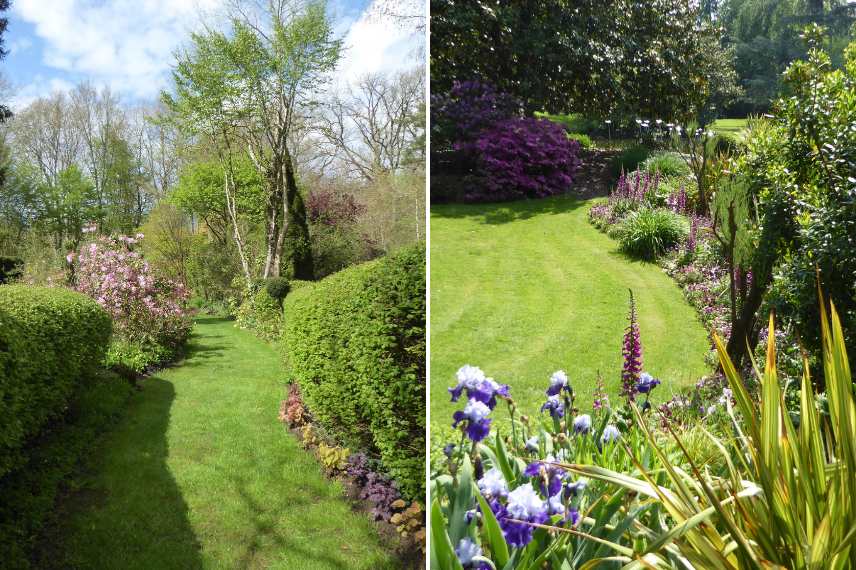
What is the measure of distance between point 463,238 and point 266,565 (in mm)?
1663

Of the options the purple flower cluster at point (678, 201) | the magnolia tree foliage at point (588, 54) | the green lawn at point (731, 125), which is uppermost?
the magnolia tree foliage at point (588, 54)

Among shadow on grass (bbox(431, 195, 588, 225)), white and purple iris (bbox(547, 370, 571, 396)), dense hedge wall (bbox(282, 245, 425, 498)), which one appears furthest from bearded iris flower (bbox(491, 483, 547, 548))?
shadow on grass (bbox(431, 195, 588, 225))

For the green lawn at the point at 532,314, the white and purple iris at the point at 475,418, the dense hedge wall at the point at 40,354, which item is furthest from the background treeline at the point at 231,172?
the green lawn at the point at 532,314

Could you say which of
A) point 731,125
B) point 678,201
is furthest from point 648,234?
point 731,125

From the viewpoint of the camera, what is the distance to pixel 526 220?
287 cm

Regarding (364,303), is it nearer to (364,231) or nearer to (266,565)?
(364,231)

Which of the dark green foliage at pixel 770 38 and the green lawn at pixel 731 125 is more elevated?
the dark green foliage at pixel 770 38

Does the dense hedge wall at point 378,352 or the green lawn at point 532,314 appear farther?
the green lawn at point 532,314

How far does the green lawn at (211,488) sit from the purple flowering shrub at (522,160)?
4.88ft

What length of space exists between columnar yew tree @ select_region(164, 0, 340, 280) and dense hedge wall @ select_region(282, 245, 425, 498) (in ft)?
0.82

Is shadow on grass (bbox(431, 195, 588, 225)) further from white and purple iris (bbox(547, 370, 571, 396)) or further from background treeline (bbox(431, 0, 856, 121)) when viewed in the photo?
white and purple iris (bbox(547, 370, 571, 396))

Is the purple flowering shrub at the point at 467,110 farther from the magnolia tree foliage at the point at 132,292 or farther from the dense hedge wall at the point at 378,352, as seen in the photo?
the magnolia tree foliage at the point at 132,292

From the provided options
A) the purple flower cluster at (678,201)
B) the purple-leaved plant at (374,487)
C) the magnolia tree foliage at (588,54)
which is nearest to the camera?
the purple-leaved plant at (374,487)

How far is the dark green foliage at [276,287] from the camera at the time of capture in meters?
1.81
